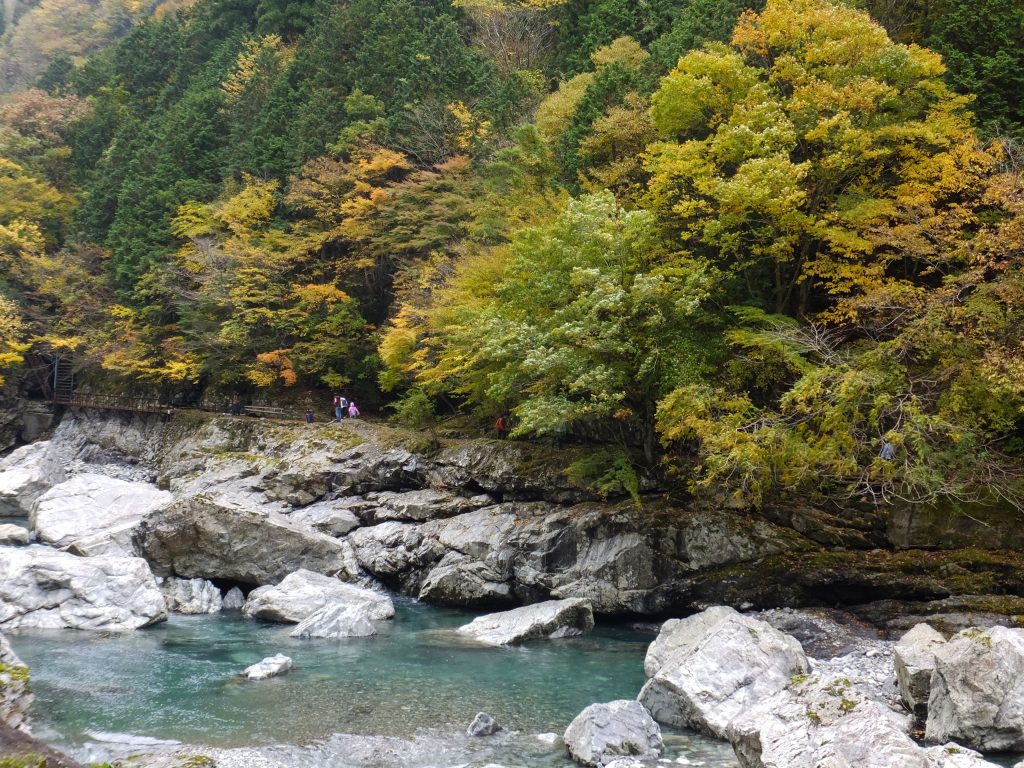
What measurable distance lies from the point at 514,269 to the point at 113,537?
1224 centimetres

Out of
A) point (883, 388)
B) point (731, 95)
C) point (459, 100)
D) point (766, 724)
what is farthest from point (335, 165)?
point (766, 724)

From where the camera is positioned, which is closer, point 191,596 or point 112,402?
point 191,596

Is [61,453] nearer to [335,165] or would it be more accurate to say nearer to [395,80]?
[335,165]

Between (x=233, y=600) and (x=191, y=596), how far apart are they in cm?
93

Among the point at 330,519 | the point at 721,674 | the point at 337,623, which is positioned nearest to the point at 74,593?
the point at 337,623

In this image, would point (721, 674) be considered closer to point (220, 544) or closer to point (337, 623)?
point (337, 623)

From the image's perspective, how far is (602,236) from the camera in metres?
17.0

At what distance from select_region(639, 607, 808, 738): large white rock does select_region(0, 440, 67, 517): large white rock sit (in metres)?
23.5

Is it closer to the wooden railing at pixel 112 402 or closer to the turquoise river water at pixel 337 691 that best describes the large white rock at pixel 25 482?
the wooden railing at pixel 112 402

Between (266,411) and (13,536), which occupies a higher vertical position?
(266,411)

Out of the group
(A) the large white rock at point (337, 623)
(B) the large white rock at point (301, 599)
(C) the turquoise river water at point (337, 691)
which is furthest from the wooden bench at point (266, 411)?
(A) the large white rock at point (337, 623)

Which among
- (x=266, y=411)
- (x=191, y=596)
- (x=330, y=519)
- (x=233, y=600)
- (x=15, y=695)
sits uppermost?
(x=266, y=411)

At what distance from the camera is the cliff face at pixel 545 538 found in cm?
1489

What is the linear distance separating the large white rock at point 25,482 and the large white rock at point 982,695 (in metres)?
26.8
